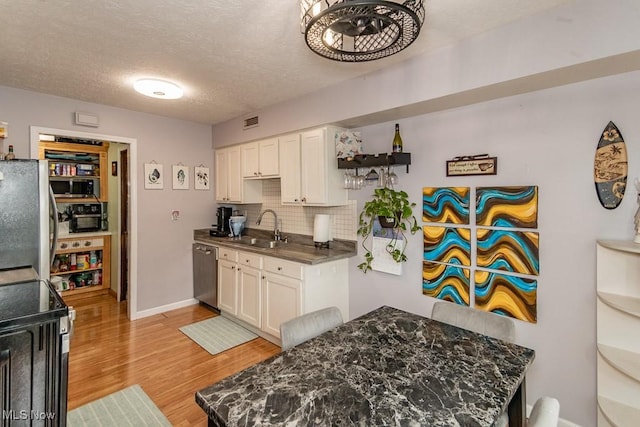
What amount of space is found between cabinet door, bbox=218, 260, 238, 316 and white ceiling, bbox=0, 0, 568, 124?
1896 mm

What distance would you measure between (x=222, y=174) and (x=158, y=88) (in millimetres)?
1722

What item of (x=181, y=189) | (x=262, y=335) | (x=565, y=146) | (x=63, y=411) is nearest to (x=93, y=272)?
(x=181, y=189)

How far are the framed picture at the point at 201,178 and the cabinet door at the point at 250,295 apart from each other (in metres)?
1.49

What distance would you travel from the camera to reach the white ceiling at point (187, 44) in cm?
171

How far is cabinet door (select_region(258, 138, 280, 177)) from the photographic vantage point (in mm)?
3482

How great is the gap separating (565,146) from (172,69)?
285 centimetres

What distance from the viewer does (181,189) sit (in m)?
4.15

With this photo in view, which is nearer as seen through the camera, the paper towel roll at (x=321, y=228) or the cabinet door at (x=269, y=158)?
the paper towel roll at (x=321, y=228)

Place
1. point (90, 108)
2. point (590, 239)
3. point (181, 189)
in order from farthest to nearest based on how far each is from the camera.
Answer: point (181, 189), point (90, 108), point (590, 239)

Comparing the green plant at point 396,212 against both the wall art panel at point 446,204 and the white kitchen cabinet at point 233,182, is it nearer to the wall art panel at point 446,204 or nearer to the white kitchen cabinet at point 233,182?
the wall art panel at point 446,204

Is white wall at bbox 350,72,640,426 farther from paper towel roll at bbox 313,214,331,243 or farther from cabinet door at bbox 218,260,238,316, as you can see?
cabinet door at bbox 218,260,238,316

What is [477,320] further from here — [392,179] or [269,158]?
[269,158]

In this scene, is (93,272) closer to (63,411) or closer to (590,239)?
(63,411)

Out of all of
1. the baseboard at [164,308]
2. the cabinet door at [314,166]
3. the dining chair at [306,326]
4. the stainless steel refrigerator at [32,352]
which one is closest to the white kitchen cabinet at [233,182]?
the cabinet door at [314,166]
